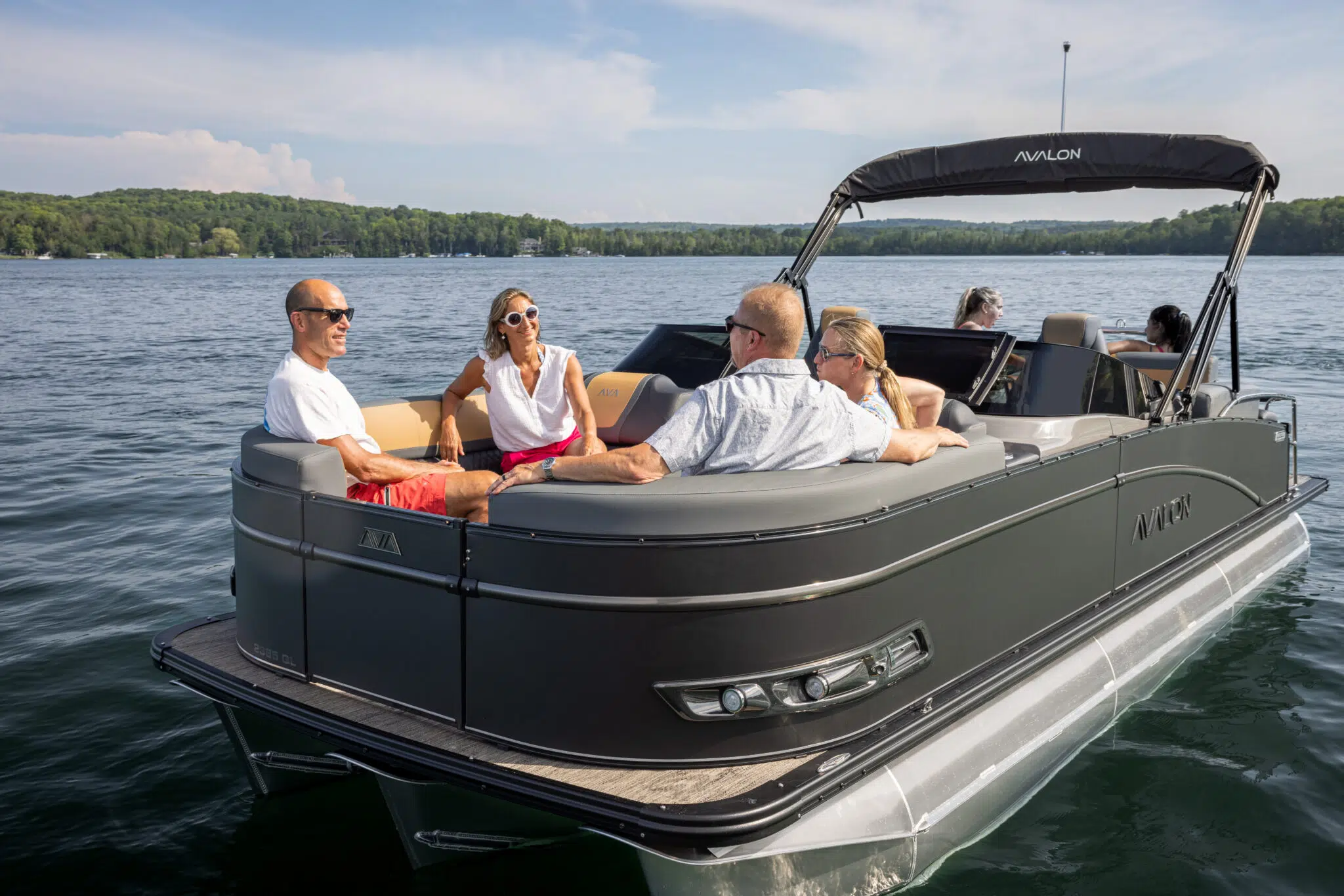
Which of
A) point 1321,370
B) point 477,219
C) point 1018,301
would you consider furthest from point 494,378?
point 477,219

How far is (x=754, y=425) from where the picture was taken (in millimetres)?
3059

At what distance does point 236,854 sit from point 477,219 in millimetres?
95968

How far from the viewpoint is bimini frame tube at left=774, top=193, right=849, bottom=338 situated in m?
6.09

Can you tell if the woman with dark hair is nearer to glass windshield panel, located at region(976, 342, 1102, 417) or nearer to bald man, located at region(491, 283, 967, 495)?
glass windshield panel, located at region(976, 342, 1102, 417)

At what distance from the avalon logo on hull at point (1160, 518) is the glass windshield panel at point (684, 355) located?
223 cm

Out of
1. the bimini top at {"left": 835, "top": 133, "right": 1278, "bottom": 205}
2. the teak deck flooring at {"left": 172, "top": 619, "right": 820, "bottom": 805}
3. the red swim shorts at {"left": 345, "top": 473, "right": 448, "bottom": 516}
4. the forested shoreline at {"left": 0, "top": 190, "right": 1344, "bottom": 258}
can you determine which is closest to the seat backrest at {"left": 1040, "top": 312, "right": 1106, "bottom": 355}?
the bimini top at {"left": 835, "top": 133, "right": 1278, "bottom": 205}

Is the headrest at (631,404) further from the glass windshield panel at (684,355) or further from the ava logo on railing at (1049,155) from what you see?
the ava logo on railing at (1049,155)

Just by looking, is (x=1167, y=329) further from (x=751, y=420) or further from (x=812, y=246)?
(x=751, y=420)

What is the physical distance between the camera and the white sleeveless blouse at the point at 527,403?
15.4ft

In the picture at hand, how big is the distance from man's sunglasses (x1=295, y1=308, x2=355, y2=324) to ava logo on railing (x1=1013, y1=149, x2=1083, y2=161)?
3.83 meters

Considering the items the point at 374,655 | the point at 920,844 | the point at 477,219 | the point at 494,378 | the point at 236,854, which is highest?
the point at 477,219

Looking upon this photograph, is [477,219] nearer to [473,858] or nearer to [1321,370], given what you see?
[1321,370]

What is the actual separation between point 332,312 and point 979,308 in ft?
12.3

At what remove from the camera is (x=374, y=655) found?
3.30 metres
